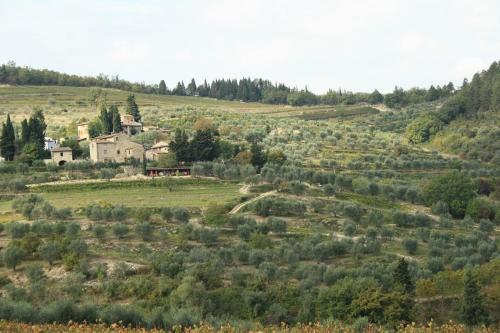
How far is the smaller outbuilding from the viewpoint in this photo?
61.1m

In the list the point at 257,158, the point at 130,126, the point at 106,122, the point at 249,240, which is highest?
the point at 106,122

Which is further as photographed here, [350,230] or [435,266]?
[350,230]

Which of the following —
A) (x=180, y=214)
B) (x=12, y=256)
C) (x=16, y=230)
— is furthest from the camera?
(x=180, y=214)

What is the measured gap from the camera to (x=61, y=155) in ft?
202

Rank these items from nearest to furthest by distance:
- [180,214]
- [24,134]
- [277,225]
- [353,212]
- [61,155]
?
→ [277,225] < [180,214] < [353,212] < [61,155] < [24,134]

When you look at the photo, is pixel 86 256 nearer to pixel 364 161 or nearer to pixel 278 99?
pixel 364 161

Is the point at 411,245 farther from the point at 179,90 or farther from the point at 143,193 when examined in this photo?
the point at 179,90

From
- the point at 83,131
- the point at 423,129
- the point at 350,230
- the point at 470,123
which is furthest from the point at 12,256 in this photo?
the point at 470,123

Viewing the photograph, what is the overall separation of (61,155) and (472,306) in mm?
43213

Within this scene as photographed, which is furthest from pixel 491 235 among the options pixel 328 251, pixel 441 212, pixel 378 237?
pixel 328 251

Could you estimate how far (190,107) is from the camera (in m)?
108

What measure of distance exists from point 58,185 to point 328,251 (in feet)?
77.3

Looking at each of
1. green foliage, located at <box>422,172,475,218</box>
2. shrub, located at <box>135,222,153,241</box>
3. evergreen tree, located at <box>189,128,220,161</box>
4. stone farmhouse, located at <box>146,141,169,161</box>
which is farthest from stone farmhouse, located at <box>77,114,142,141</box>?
green foliage, located at <box>422,172,475,218</box>

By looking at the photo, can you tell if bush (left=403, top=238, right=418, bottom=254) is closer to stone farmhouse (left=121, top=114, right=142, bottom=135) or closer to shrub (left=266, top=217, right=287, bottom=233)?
shrub (left=266, top=217, right=287, bottom=233)
